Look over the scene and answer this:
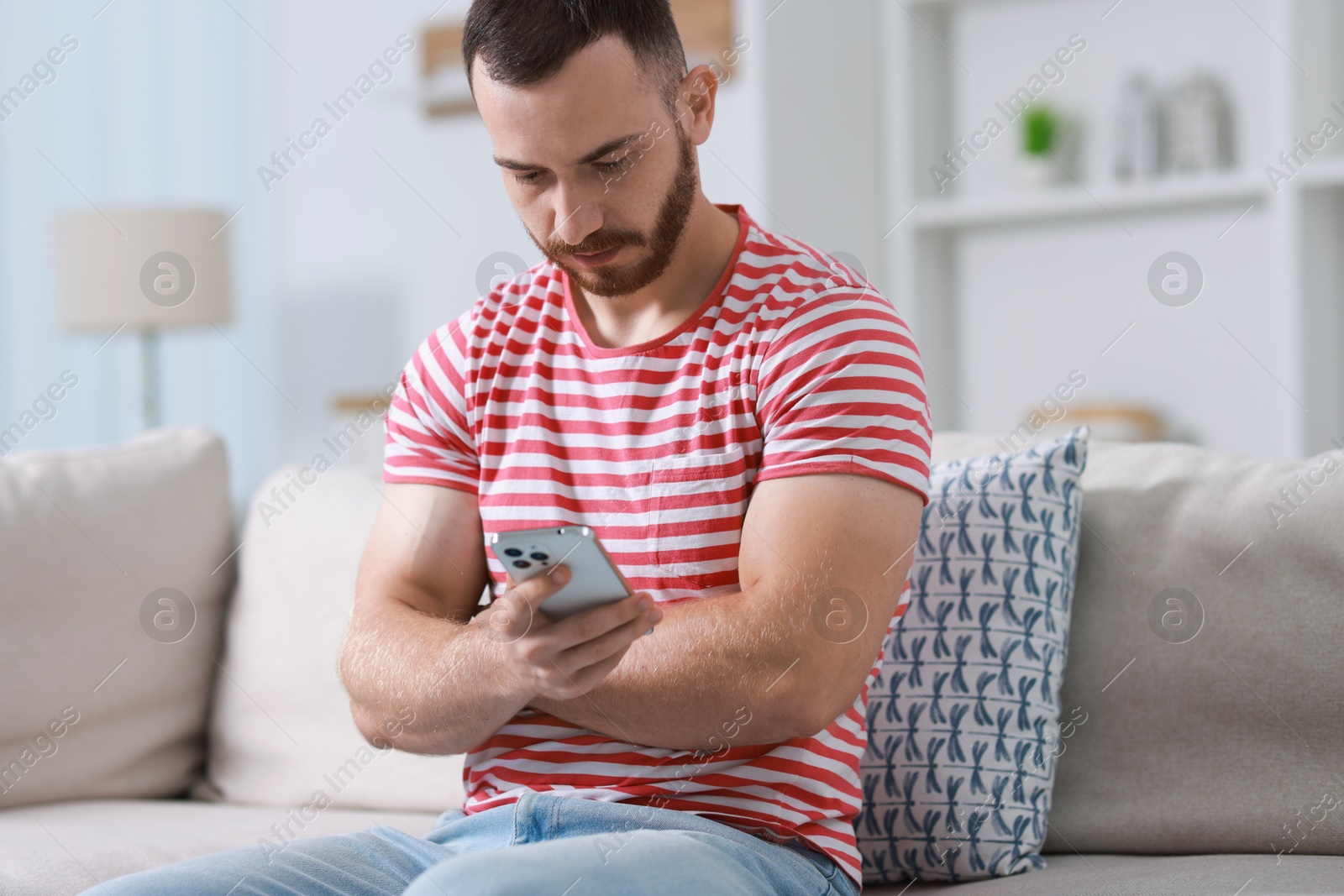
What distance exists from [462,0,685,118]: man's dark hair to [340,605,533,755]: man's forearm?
0.49 m

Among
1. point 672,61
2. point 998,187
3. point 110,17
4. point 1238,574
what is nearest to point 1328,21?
point 998,187

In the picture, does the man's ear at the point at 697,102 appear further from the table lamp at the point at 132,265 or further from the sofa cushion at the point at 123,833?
the table lamp at the point at 132,265

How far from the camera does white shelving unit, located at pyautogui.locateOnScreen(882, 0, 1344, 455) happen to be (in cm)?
255

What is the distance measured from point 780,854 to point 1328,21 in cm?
226

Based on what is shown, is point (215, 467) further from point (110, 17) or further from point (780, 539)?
point (110, 17)

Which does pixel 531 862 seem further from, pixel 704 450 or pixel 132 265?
pixel 132 265

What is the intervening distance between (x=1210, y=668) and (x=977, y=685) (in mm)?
225

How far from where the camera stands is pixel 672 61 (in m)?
1.18

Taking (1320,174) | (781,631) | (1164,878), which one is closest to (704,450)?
(781,631)

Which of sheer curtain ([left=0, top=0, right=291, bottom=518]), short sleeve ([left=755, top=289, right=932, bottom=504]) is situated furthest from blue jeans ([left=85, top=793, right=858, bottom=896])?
sheer curtain ([left=0, top=0, right=291, bottom=518])

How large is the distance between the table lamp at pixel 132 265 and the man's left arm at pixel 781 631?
2324 mm

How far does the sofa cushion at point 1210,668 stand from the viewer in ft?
3.97

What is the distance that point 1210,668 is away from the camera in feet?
4.06

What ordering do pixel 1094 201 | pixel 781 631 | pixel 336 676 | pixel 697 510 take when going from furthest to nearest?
pixel 1094 201, pixel 336 676, pixel 697 510, pixel 781 631
